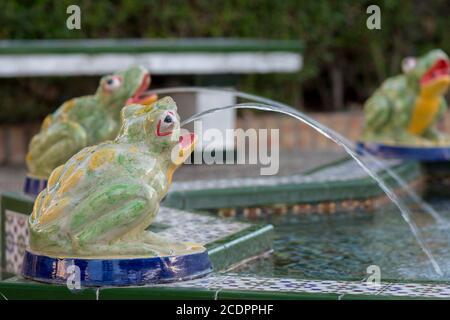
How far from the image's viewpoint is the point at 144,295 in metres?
5.59

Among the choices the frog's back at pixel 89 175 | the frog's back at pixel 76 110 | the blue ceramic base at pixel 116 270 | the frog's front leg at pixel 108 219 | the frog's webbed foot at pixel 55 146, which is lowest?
the blue ceramic base at pixel 116 270

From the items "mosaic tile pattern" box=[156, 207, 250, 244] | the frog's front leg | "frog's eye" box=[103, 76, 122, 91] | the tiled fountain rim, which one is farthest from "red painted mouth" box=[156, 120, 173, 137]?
"frog's eye" box=[103, 76, 122, 91]

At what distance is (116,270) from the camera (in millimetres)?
5688

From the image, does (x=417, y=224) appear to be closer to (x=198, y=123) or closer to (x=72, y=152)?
Result: (x=72, y=152)

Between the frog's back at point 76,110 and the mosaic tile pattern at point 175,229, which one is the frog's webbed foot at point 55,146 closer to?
the frog's back at point 76,110

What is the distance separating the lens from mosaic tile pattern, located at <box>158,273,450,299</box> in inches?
219

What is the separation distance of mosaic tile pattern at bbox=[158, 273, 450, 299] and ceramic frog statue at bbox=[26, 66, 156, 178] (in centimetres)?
268

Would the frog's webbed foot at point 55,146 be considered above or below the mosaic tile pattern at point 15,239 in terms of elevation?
above

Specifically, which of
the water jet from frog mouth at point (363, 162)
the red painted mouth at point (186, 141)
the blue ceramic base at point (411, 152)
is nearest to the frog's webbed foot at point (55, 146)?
the water jet from frog mouth at point (363, 162)

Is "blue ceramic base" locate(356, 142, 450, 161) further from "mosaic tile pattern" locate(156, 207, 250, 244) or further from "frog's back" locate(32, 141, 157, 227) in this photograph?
"frog's back" locate(32, 141, 157, 227)

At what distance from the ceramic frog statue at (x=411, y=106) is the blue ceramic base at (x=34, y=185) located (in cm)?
371

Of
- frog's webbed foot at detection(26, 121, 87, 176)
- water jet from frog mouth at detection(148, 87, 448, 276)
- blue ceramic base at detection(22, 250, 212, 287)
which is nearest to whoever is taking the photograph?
blue ceramic base at detection(22, 250, 212, 287)

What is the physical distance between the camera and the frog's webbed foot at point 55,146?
8.34 metres

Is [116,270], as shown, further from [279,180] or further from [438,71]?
[438,71]
